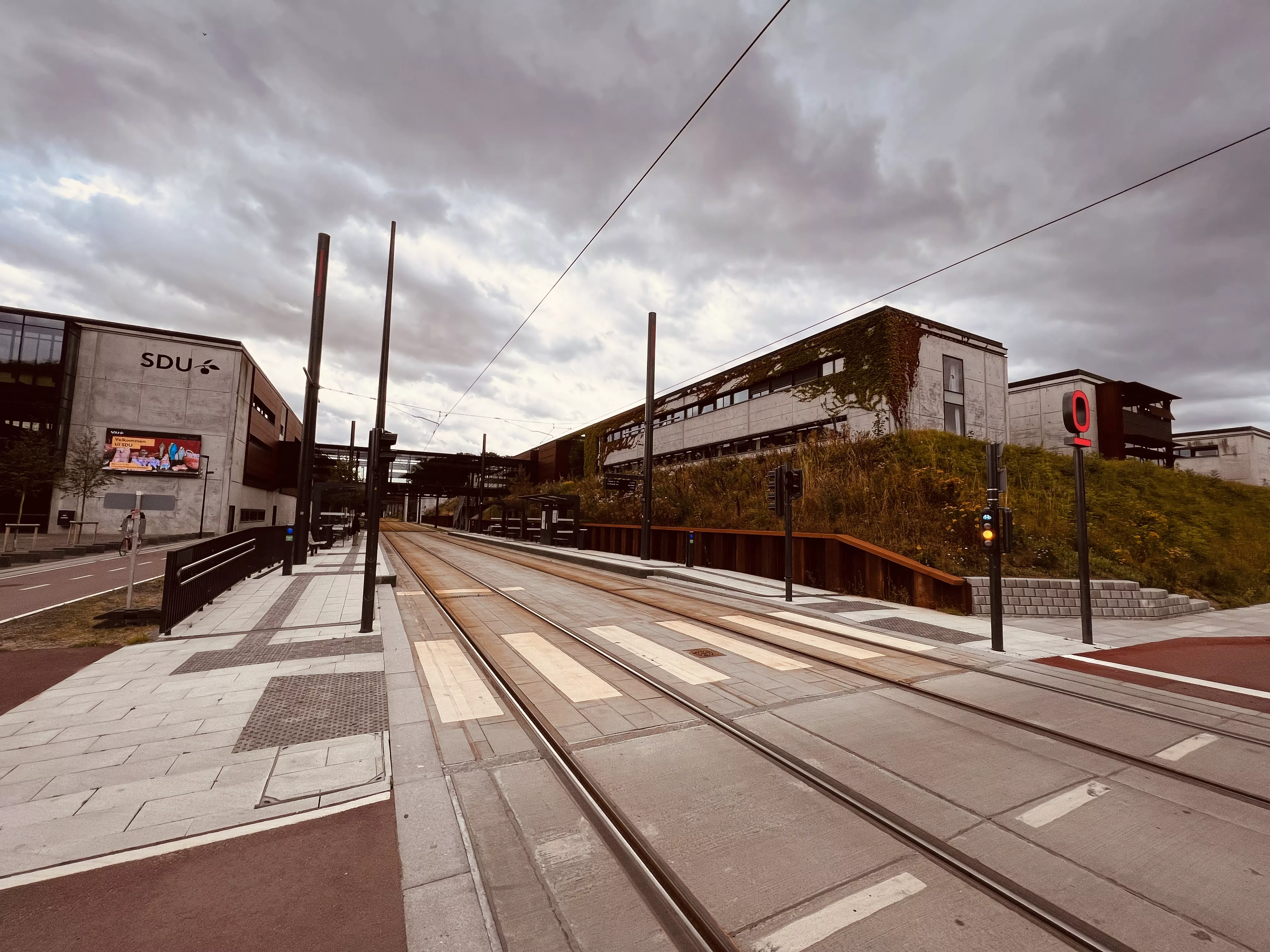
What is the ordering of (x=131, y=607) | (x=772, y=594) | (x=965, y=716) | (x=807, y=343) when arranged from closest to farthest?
(x=965, y=716)
(x=131, y=607)
(x=772, y=594)
(x=807, y=343)

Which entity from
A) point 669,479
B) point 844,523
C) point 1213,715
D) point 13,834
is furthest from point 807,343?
point 13,834

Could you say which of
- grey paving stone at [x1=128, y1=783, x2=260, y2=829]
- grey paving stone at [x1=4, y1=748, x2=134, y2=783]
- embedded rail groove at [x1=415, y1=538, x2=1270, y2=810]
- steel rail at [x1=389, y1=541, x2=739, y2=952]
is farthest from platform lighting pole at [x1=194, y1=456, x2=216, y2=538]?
steel rail at [x1=389, y1=541, x2=739, y2=952]

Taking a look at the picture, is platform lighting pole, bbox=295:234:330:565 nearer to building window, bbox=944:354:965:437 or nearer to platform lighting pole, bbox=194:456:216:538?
building window, bbox=944:354:965:437

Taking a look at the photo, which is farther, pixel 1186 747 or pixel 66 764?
pixel 1186 747

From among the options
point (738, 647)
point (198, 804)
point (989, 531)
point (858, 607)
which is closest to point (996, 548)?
point (989, 531)

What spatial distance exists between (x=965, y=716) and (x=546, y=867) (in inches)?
168

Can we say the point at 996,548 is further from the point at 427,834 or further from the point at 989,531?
the point at 427,834

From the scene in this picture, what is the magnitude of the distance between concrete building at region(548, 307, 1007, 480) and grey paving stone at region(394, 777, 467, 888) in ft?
69.1

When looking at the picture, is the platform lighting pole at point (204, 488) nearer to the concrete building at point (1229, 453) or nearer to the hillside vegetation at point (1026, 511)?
the hillside vegetation at point (1026, 511)

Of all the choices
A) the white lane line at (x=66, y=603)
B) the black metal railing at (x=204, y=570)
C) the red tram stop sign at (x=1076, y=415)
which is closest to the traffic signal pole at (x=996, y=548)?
the red tram stop sign at (x=1076, y=415)

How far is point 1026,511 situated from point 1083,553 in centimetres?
663

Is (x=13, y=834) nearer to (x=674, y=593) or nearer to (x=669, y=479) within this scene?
(x=674, y=593)

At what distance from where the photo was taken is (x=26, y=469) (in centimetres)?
2706

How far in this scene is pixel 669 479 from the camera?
24625 mm
